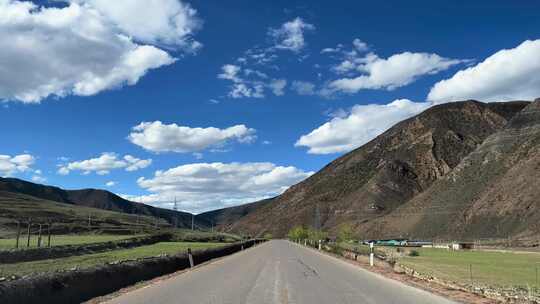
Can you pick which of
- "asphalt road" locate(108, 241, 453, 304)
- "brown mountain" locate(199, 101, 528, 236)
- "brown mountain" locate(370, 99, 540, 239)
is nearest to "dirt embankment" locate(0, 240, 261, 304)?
"asphalt road" locate(108, 241, 453, 304)

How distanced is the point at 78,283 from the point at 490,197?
102 meters

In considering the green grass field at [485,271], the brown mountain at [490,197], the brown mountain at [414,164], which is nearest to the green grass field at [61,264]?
the green grass field at [485,271]

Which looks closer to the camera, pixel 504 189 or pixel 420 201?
pixel 504 189

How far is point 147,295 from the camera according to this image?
1471 cm

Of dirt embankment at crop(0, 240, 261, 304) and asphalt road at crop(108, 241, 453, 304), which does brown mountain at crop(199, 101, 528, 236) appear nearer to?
dirt embankment at crop(0, 240, 261, 304)

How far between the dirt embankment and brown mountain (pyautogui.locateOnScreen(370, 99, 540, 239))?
7676 centimetres

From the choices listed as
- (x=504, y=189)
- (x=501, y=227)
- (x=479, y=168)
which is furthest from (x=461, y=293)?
(x=479, y=168)

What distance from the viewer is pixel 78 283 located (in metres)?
13.4

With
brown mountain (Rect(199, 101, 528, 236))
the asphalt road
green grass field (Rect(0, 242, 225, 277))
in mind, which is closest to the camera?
the asphalt road

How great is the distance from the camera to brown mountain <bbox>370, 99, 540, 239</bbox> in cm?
9431

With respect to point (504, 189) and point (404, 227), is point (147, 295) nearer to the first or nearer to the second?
point (504, 189)

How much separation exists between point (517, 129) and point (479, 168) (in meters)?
14.3

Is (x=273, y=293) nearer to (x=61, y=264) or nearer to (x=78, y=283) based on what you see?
(x=78, y=283)

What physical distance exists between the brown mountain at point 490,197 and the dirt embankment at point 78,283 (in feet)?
252
